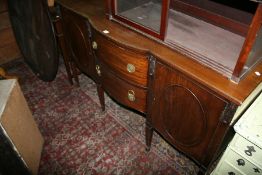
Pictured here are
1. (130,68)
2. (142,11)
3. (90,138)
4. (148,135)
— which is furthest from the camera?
(90,138)

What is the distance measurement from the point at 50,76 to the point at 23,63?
0.90 meters

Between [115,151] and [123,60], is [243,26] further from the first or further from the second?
[115,151]

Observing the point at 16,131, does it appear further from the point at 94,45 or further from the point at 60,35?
the point at 60,35

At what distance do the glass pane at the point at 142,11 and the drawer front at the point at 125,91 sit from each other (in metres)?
0.43

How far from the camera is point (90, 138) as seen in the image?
2104 millimetres

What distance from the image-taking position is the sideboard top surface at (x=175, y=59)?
1.09 meters

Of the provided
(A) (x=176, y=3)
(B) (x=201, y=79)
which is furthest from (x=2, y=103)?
(A) (x=176, y=3)

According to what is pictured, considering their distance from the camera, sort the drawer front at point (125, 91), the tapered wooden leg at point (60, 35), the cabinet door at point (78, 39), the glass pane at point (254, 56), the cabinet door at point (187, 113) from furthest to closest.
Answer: the tapered wooden leg at point (60, 35) → the cabinet door at point (78, 39) → the drawer front at point (125, 91) → the cabinet door at point (187, 113) → the glass pane at point (254, 56)

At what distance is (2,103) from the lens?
57.6 inches

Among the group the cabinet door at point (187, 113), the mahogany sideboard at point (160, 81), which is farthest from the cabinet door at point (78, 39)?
the cabinet door at point (187, 113)

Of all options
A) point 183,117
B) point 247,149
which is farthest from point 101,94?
point 247,149

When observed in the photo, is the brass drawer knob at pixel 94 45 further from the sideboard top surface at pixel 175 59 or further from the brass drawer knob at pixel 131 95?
the brass drawer knob at pixel 131 95

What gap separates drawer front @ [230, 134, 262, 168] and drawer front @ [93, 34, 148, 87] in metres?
0.65

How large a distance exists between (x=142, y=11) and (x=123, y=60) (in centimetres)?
41
